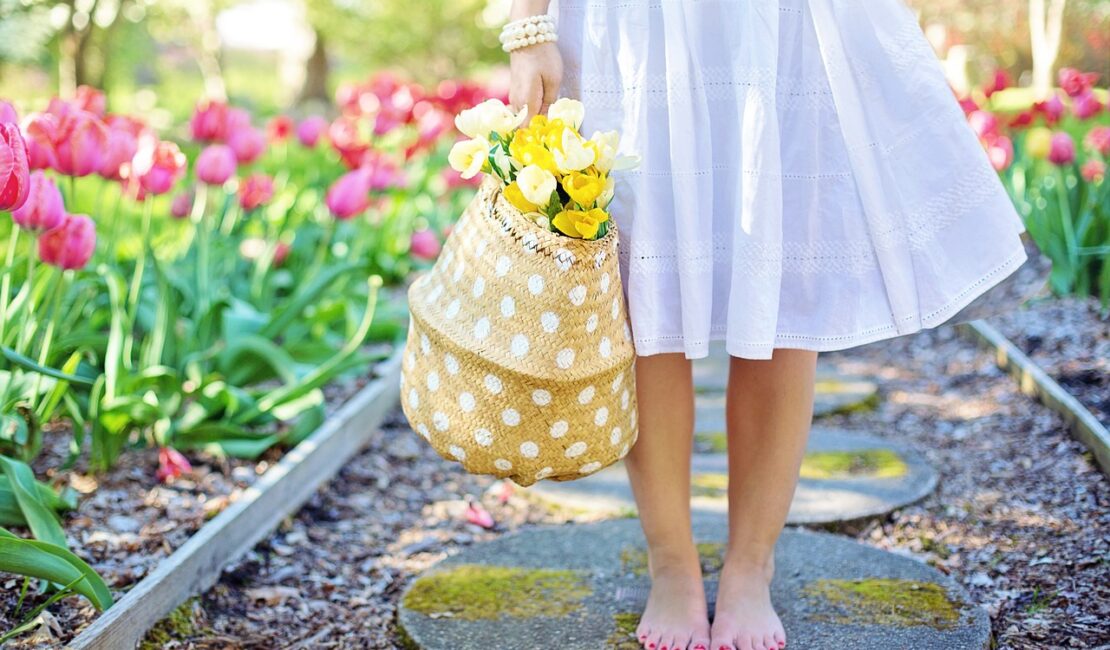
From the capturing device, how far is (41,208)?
1.99m

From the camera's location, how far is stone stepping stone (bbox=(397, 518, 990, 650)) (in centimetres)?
178

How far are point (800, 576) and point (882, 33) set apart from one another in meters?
0.89

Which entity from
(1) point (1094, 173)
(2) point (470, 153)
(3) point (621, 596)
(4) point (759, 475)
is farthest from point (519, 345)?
(1) point (1094, 173)

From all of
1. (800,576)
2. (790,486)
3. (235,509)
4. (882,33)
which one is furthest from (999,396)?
(235,509)

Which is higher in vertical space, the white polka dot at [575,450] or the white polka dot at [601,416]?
the white polka dot at [601,416]

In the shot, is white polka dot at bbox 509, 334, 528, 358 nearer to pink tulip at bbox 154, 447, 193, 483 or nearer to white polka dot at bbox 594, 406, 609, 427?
white polka dot at bbox 594, 406, 609, 427

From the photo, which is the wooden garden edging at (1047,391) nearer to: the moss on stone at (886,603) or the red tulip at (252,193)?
the moss on stone at (886,603)

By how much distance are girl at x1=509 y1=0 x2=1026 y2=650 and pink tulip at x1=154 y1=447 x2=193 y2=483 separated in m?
1.14

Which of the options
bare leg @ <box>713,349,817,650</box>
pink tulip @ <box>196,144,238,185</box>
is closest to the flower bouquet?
bare leg @ <box>713,349,817,650</box>

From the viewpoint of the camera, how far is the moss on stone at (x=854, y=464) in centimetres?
257

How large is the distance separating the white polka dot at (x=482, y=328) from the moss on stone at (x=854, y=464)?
1.33 metres

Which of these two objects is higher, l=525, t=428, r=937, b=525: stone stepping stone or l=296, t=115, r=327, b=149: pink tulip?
l=296, t=115, r=327, b=149: pink tulip

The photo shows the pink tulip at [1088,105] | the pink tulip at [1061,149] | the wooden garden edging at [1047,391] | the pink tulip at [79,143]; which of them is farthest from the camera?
the pink tulip at [1088,105]

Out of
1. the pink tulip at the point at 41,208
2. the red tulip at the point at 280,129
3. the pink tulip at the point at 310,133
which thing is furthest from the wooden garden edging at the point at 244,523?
the red tulip at the point at 280,129
